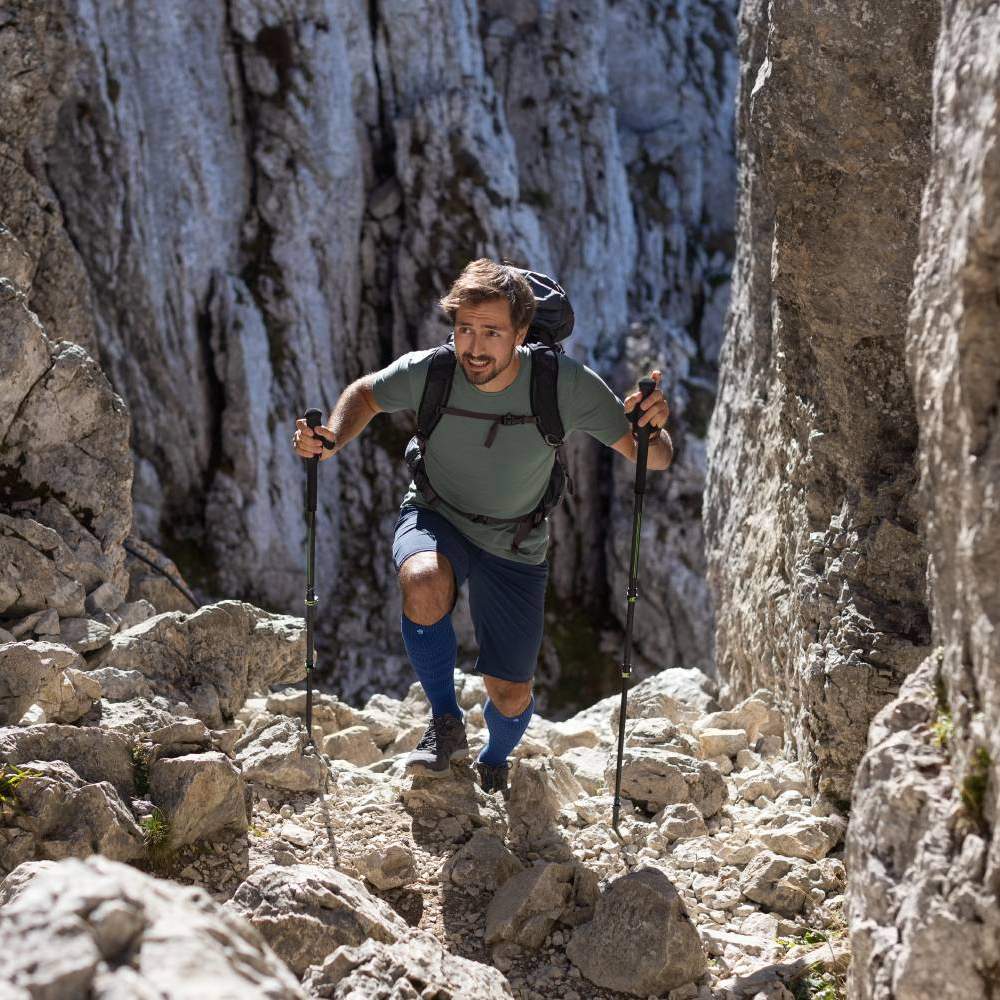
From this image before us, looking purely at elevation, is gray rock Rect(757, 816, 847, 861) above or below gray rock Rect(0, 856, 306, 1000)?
below

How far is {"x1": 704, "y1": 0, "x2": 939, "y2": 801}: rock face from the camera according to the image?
20.9ft

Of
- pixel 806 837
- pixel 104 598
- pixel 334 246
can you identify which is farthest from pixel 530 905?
pixel 334 246

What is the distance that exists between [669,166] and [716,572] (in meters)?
38.0

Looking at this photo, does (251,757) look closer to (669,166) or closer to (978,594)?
(978,594)

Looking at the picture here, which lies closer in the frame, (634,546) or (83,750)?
(83,750)

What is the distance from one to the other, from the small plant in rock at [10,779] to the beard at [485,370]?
10.6 feet

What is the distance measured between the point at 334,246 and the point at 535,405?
89.4 ft

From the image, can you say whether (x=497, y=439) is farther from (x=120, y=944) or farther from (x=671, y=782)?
(x=120, y=944)

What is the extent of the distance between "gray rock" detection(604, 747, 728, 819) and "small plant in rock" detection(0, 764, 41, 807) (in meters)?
3.83

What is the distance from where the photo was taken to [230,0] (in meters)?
29.1

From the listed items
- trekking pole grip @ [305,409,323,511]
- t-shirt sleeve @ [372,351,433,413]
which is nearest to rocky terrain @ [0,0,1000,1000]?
trekking pole grip @ [305,409,323,511]

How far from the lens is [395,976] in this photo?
393 centimetres

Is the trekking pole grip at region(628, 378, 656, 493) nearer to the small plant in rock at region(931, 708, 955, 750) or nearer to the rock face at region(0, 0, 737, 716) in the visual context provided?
the small plant in rock at region(931, 708, 955, 750)

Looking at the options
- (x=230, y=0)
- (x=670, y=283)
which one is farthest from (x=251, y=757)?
(x=670, y=283)
